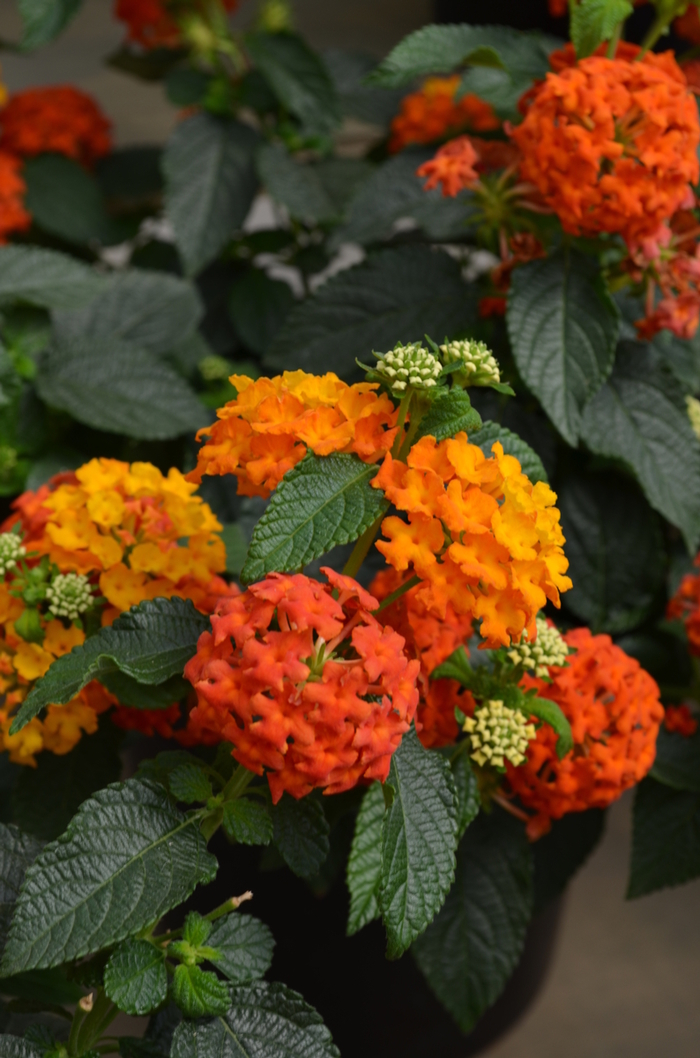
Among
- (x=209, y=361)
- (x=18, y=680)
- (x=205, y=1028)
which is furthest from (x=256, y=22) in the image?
(x=205, y=1028)

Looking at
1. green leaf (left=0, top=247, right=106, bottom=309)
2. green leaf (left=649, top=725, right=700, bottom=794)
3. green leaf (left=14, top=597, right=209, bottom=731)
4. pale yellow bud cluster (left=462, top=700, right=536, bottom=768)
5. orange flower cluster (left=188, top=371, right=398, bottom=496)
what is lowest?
green leaf (left=649, top=725, right=700, bottom=794)

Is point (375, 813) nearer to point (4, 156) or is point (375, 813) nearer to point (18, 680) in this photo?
point (18, 680)

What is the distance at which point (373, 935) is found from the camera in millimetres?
1007

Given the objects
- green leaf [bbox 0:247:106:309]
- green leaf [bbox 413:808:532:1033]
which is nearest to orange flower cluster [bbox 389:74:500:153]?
green leaf [bbox 0:247:106:309]

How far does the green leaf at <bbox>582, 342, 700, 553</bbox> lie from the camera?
36.1 inches

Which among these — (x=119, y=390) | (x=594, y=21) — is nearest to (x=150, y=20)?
(x=119, y=390)

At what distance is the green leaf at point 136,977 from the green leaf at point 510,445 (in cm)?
34

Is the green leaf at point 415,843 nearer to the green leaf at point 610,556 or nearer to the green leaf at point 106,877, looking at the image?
the green leaf at point 106,877

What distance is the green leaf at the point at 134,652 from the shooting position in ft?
1.81

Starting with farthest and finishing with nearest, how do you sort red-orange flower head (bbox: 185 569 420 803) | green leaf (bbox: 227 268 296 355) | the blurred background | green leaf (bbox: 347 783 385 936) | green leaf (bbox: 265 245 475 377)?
green leaf (bbox: 227 268 296 355)
the blurred background
green leaf (bbox: 265 245 475 377)
green leaf (bbox: 347 783 385 936)
red-orange flower head (bbox: 185 569 420 803)

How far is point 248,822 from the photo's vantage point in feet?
1.87

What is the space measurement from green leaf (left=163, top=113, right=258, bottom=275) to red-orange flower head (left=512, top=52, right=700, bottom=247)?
0.55 m

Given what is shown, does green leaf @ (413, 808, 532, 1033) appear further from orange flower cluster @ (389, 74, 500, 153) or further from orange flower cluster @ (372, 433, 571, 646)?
orange flower cluster @ (389, 74, 500, 153)

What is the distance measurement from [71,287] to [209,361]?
191mm
